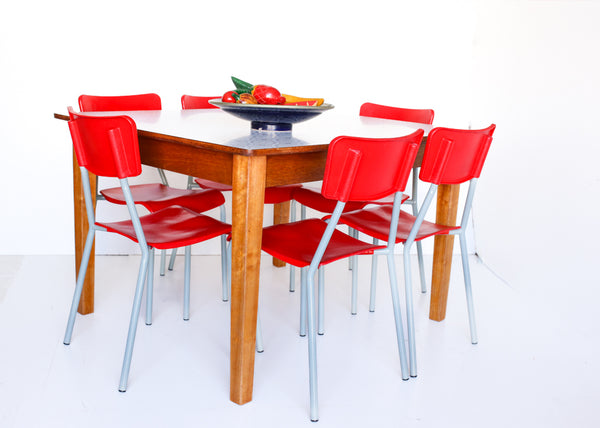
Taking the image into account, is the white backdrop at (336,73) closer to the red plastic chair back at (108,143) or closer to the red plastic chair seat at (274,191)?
the red plastic chair seat at (274,191)

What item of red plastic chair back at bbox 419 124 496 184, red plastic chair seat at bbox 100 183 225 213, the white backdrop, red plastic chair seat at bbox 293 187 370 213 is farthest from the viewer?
the white backdrop

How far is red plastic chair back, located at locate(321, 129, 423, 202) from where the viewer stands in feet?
6.15

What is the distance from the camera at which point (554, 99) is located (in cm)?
307

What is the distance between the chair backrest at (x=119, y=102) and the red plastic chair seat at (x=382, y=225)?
125cm

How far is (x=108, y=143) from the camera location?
202cm

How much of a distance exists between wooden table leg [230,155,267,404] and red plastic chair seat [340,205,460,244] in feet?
2.07

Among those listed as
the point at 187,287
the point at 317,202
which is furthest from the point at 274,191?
the point at 187,287

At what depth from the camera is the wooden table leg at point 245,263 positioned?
1.86 metres

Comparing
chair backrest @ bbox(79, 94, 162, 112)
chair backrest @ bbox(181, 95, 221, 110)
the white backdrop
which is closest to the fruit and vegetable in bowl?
chair backrest @ bbox(79, 94, 162, 112)

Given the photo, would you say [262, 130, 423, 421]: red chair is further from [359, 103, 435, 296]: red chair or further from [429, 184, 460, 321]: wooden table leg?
[359, 103, 435, 296]: red chair

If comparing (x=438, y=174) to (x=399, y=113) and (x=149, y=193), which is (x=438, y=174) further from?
(x=149, y=193)

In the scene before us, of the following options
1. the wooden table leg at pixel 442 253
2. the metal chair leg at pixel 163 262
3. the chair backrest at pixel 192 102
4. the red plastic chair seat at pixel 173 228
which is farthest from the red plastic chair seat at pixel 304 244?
Answer: the chair backrest at pixel 192 102

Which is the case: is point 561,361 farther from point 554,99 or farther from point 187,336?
point 187,336

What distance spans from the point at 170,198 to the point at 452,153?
Answer: 1305 millimetres
